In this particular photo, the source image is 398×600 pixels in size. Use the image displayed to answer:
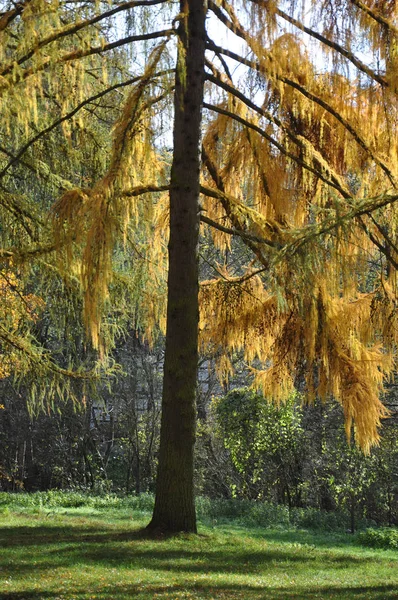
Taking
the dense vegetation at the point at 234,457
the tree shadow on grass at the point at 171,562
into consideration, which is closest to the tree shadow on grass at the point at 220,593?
the tree shadow on grass at the point at 171,562

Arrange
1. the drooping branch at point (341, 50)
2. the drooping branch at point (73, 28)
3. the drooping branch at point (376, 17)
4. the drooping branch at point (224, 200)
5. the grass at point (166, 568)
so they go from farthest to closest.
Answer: the drooping branch at point (224, 200) < the drooping branch at point (341, 50) < the drooping branch at point (376, 17) < the drooping branch at point (73, 28) < the grass at point (166, 568)

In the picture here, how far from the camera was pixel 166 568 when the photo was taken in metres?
5.77

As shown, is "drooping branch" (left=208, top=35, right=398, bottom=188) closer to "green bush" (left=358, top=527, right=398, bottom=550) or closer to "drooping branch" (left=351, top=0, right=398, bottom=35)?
"drooping branch" (left=351, top=0, right=398, bottom=35)

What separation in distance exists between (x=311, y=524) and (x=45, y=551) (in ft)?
18.8

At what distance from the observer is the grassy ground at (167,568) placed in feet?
16.5

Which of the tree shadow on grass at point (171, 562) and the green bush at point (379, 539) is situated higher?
the tree shadow on grass at point (171, 562)

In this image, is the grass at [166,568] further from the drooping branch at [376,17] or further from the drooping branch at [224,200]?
the drooping branch at [376,17]

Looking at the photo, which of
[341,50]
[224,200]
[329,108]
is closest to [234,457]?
[224,200]

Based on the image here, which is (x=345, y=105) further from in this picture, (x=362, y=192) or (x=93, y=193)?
(x=93, y=193)

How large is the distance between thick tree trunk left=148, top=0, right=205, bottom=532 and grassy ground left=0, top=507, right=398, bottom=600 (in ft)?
1.19

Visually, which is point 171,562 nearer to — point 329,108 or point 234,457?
point 329,108

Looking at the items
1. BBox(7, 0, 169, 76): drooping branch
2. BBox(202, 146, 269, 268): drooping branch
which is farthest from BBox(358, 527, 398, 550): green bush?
BBox(7, 0, 169, 76): drooping branch

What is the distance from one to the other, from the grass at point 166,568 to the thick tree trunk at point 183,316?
37 cm

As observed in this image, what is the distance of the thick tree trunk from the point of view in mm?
6980
